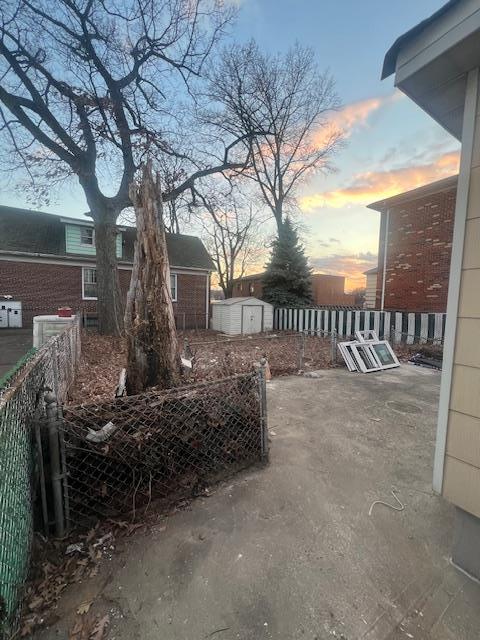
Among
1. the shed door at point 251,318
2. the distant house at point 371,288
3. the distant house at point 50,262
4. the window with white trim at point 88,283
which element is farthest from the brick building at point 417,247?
the window with white trim at point 88,283

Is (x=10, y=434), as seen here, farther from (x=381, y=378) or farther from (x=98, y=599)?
(x=381, y=378)

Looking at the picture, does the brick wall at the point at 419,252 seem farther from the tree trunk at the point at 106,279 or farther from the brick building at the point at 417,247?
the tree trunk at the point at 106,279

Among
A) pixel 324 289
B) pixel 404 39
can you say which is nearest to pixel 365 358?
pixel 404 39

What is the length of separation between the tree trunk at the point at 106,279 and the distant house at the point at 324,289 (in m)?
14.6

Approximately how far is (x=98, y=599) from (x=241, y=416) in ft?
5.08

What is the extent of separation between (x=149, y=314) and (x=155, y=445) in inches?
50.4

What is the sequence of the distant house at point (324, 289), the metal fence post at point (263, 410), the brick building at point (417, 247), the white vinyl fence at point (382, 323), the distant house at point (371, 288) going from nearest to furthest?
1. the metal fence post at point (263, 410)
2. the white vinyl fence at point (382, 323)
3. the brick building at point (417, 247)
4. the distant house at point (371, 288)
5. the distant house at point (324, 289)

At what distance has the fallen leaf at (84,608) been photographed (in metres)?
1.46

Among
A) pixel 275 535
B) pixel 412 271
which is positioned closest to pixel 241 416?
pixel 275 535

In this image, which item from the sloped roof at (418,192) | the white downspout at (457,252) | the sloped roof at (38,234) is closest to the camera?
the white downspout at (457,252)

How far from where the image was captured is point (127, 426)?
217cm

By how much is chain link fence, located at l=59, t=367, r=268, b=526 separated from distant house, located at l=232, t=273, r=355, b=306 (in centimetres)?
2126

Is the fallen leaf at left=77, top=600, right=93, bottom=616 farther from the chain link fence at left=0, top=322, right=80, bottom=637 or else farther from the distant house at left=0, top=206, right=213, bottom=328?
the distant house at left=0, top=206, right=213, bottom=328

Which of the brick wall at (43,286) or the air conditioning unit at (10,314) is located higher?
the brick wall at (43,286)
